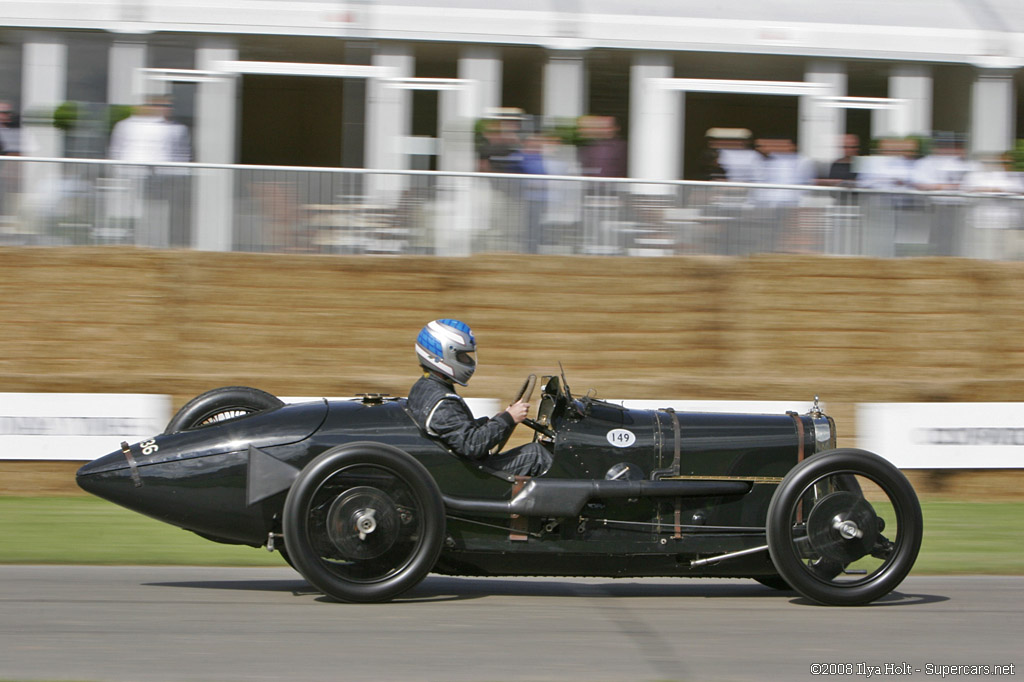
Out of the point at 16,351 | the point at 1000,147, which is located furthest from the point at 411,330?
the point at 1000,147

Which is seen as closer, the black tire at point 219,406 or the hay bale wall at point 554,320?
the black tire at point 219,406

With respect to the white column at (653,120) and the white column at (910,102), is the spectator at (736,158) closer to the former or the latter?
the white column at (653,120)

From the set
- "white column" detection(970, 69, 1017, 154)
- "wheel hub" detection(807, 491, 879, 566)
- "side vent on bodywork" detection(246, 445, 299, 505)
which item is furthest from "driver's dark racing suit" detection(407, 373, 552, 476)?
"white column" detection(970, 69, 1017, 154)

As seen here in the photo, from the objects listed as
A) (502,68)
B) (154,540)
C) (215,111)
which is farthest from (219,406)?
(502,68)

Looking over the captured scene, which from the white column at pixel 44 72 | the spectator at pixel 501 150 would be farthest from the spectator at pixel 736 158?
the white column at pixel 44 72

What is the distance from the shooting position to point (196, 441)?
607 centimetres

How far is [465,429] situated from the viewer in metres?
6.09

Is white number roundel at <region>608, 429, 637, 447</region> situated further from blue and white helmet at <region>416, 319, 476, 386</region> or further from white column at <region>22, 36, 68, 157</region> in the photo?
white column at <region>22, 36, 68, 157</region>

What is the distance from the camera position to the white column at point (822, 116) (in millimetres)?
13812

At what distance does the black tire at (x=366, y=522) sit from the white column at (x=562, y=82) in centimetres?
862

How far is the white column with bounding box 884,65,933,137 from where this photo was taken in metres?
14.1

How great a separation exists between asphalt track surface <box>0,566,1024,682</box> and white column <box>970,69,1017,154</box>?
9.01 m

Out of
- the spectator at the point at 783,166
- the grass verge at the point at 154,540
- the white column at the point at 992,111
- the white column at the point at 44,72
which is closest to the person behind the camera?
the grass verge at the point at 154,540

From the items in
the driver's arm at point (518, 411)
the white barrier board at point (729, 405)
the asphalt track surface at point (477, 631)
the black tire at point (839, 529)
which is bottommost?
the asphalt track surface at point (477, 631)
